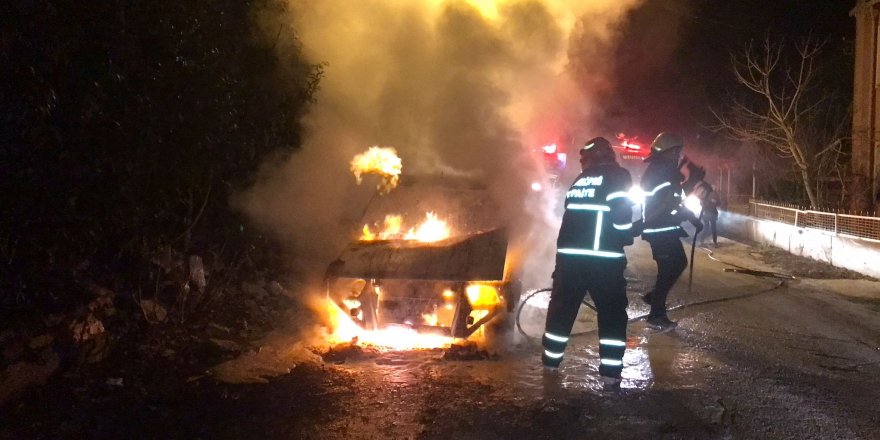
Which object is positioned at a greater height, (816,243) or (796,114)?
(796,114)

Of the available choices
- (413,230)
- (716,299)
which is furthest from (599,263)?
(716,299)

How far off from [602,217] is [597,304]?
2.25 feet

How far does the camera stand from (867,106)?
14156 millimetres

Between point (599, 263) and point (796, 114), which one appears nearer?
point (599, 263)

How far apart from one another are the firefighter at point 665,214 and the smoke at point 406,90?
1.48 m

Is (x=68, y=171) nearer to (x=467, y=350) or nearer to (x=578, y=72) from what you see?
(x=467, y=350)

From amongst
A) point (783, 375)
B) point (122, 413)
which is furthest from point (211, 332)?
point (783, 375)

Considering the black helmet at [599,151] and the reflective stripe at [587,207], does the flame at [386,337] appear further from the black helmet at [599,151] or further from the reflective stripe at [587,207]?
the black helmet at [599,151]

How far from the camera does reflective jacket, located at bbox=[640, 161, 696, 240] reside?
595 centimetres

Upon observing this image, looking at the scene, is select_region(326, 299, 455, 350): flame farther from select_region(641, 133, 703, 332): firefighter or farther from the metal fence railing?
the metal fence railing

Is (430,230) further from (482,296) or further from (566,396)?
(566,396)

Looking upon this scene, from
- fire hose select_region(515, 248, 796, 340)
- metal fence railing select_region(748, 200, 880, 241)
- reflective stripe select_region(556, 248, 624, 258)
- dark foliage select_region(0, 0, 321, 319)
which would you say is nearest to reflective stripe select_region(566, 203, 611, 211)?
reflective stripe select_region(556, 248, 624, 258)

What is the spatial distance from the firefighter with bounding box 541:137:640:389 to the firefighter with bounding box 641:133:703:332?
4.46ft

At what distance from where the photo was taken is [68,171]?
4.52 meters
